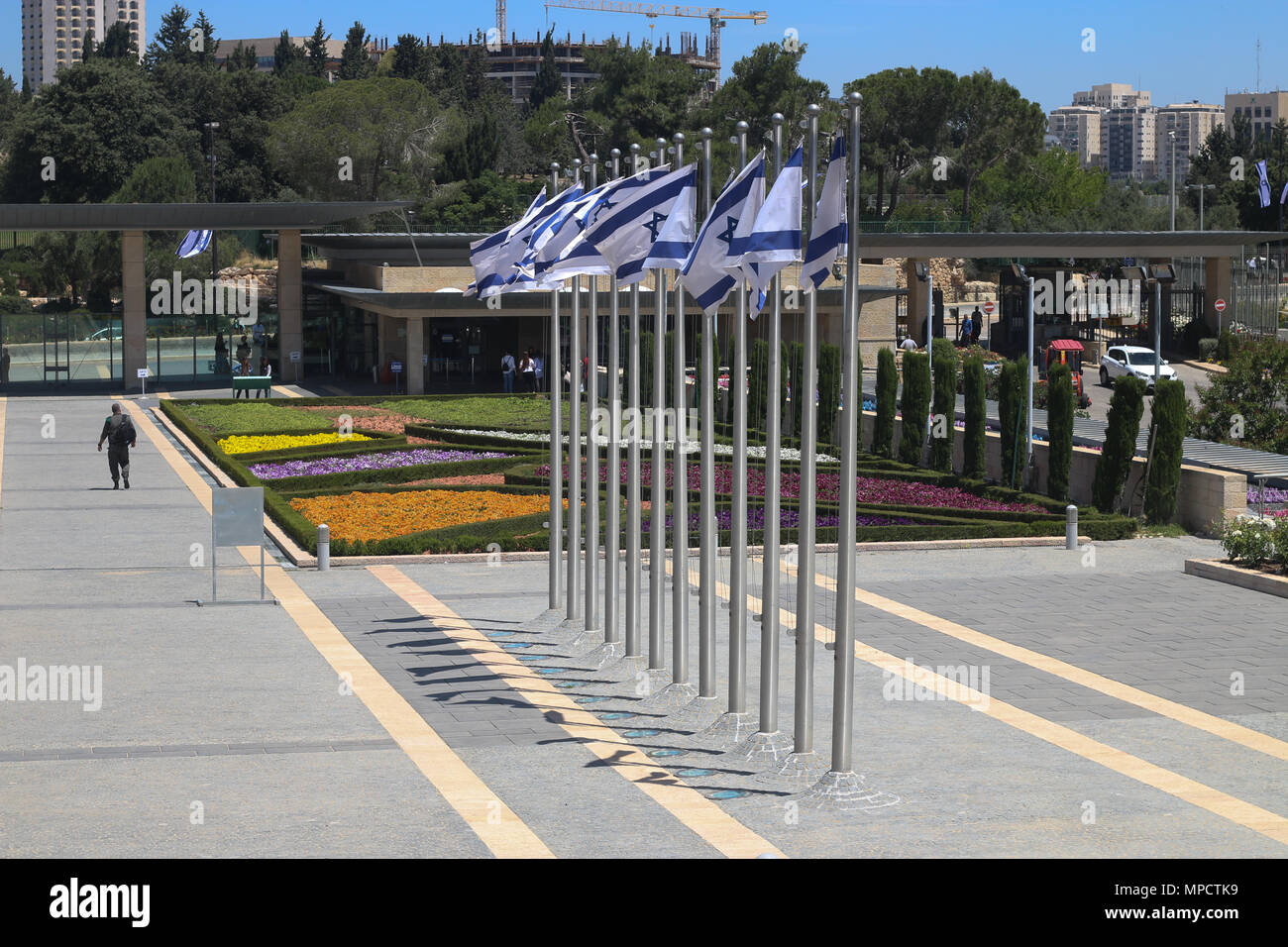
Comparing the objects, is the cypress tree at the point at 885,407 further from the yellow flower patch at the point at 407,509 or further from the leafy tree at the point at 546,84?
the leafy tree at the point at 546,84

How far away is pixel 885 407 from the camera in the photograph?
3591 cm

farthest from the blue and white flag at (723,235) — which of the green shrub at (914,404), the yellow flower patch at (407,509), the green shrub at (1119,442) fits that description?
the green shrub at (914,404)

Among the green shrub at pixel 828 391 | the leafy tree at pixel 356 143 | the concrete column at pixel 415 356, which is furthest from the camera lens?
the leafy tree at pixel 356 143

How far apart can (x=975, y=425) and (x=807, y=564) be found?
64.8ft

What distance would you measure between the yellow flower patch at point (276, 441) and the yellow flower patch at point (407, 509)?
7.61 metres

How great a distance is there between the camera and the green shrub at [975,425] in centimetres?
3139

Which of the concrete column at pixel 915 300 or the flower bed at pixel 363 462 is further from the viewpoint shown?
the concrete column at pixel 915 300

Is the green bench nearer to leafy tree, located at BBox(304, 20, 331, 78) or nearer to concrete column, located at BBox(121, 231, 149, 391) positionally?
concrete column, located at BBox(121, 231, 149, 391)

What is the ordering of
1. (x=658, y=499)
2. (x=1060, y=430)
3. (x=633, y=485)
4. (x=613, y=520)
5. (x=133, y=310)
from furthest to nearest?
(x=133, y=310)
(x=1060, y=430)
(x=613, y=520)
(x=633, y=485)
(x=658, y=499)

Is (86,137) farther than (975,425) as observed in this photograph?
Yes

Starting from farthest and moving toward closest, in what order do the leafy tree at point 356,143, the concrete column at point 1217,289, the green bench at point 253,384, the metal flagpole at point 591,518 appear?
the leafy tree at point 356,143
the concrete column at point 1217,289
the green bench at point 253,384
the metal flagpole at point 591,518

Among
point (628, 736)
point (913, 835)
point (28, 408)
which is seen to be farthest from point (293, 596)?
point (28, 408)

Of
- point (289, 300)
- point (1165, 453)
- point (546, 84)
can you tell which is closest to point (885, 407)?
point (1165, 453)

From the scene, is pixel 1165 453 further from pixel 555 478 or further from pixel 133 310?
pixel 133 310
